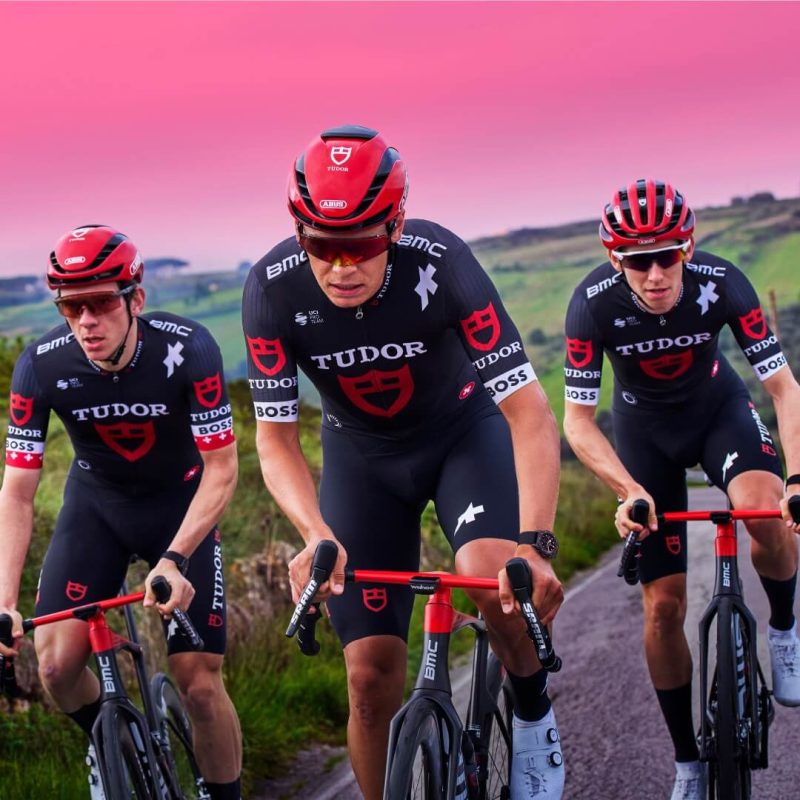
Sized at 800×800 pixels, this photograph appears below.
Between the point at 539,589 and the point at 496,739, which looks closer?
the point at 539,589

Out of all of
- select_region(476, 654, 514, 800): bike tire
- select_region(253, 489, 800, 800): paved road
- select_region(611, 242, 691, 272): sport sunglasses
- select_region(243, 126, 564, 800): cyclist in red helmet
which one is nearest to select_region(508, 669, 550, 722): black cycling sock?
select_region(243, 126, 564, 800): cyclist in red helmet

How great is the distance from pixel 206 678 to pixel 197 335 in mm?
1546

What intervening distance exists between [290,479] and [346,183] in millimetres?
1108

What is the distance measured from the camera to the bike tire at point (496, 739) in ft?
16.5

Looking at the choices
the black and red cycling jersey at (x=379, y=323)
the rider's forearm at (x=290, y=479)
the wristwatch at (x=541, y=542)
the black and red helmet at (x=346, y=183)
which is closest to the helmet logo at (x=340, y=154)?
the black and red helmet at (x=346, y=183)

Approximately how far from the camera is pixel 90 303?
5.68 metres

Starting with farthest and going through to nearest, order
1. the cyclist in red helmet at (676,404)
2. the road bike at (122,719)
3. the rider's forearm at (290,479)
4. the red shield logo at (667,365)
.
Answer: the red shield logo at (667,365), the cyclist in red helmet at (676,404), the road bike at (122,719), the rider's forearm at (290,479)

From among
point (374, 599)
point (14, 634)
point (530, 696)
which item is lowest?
point (530, 696)

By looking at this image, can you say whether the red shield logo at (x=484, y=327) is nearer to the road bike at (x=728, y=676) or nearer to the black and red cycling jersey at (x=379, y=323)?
the black and red cycling jersey at (x=379, y=323)

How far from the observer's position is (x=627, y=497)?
5.94 metres

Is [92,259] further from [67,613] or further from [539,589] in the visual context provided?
[539,589]

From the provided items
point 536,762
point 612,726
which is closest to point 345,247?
point 536,762

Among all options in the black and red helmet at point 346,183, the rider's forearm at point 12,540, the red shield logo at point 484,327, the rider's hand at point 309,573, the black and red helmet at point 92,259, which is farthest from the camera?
the black and red helmet at point 92,259

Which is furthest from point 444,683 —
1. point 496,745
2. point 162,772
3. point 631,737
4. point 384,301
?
point 631,737
